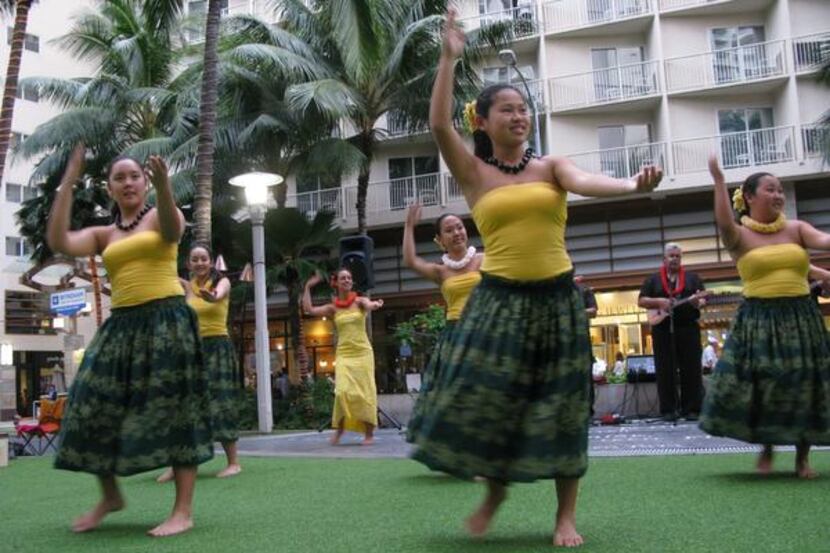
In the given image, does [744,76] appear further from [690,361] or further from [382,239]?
[690,361]

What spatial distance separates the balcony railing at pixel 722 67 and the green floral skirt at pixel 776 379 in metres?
21.7

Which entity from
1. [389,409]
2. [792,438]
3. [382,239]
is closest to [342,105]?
[389,409]

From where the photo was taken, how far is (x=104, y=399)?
14.3 feet

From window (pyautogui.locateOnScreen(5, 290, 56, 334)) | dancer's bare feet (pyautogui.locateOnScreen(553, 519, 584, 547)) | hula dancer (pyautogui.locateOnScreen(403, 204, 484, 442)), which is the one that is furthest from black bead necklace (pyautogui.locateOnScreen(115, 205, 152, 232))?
window (pyautogui.locateOnScreen(5, 290, 56, 334))

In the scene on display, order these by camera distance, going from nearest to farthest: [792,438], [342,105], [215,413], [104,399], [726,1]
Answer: [104,399]
[792,438]
[215,413]
[342,105]
[726,1]

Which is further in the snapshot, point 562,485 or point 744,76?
point 744,76

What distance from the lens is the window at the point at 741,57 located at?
25.4m

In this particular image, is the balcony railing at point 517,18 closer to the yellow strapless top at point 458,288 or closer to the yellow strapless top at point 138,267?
the yellow strapless top at point 458,288

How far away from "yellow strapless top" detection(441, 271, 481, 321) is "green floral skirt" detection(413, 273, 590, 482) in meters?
2.59

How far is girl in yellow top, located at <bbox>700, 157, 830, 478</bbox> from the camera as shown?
5230mm

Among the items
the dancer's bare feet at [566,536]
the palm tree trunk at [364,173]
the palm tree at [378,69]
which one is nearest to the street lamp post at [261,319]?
the palm tree at [378,69]

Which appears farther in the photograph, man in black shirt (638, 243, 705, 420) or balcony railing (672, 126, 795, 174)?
balcony railing (672, 126, 795, 174)

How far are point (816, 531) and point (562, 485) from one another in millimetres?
1056

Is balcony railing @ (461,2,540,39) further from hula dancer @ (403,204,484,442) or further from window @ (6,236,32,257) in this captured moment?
window @ (6,236,32,257)
